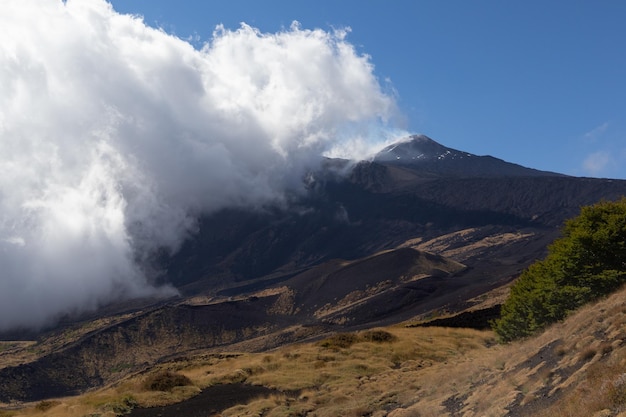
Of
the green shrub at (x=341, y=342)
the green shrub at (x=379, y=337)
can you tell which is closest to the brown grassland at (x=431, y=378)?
the green shrub at (x=341, y=342)

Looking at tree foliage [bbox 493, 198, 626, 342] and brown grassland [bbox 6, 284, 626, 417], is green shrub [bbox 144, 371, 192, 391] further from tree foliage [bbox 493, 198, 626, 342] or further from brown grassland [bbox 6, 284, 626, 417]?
tree foliage [bbox 493, 198, 626, 342]

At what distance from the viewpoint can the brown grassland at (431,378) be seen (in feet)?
48.9

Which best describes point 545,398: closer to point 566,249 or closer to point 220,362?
point 566,249

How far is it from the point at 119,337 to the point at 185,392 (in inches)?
4361

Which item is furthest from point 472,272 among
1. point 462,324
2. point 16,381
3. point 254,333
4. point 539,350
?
point 539,350

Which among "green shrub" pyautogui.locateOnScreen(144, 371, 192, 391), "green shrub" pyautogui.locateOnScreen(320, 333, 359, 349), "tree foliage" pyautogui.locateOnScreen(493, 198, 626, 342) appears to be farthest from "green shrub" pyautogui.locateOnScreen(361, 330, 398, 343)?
"green shrub" pyautogui.locateOnScreen(144, 371, 192, 391)

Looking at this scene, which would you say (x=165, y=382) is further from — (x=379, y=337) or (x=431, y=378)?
(x=379, y=337)

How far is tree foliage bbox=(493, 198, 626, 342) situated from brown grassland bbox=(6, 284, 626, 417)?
16.0ft

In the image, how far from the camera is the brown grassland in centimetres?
1489

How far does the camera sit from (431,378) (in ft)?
88.0

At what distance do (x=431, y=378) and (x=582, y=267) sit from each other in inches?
466

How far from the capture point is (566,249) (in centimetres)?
3228

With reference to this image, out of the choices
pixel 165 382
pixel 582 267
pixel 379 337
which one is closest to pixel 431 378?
pixel 582 267

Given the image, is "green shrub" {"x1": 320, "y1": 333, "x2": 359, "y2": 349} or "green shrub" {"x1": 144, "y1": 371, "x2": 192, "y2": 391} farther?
"green shrub" {"x1": 320, "y1": 333, "x2": 359, "y2": 349}
